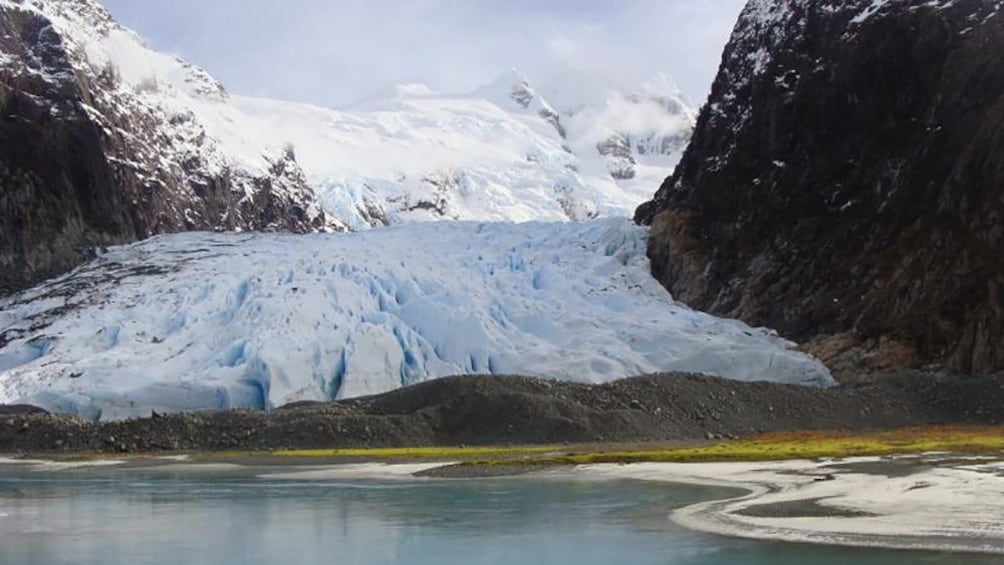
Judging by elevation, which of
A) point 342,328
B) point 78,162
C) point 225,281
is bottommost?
point 342,328

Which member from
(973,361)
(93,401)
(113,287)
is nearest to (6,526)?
(93,401)

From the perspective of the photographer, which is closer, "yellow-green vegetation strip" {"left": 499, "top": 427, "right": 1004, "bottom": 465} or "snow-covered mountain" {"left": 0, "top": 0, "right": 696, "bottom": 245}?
"yellow-green vegetation strip" {"left": 499, "top": 427, "right": 1004, "bottom": 465}

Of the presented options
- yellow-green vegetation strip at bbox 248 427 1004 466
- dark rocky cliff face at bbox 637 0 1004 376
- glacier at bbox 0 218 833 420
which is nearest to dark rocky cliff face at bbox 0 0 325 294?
glacier at bbox 0 218 833 420

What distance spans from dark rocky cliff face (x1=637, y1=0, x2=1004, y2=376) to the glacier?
3511mm

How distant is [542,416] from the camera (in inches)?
1956

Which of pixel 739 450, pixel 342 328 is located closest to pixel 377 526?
pixel 739 450

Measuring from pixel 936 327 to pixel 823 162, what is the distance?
52.8 feet

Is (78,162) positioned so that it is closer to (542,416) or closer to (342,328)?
(342,328)

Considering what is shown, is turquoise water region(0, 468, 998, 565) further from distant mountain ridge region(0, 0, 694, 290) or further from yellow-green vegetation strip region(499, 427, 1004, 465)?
distant mountain ridge region(0, 0, 694, 290)

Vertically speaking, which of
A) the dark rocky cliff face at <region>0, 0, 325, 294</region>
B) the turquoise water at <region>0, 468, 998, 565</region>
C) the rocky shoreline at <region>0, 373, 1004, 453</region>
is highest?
the dark rocky cliff face at <region>0, 0, 325, 294</region>

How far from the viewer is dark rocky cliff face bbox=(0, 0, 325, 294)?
85688mm

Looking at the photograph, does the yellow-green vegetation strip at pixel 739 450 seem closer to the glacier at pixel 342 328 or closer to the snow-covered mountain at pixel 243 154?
the glacier at pixel 342 328

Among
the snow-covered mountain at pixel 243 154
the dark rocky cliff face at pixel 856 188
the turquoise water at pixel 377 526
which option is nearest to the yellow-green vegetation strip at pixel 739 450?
the turquoise water at pixel 377 526

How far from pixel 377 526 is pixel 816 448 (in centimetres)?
2207
